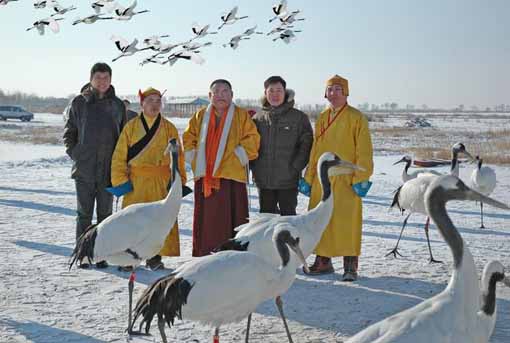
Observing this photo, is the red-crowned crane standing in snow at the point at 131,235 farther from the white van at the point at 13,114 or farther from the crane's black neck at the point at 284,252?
the white van at the point at 13,114

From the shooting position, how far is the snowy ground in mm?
4926

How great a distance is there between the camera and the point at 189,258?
23.9 ft

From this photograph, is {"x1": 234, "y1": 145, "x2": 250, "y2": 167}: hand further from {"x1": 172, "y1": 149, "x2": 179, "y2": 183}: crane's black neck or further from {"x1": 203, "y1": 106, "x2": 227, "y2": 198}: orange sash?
{"x1": 172, "y1": 149, "x2": 179, "y2": 183}: crane's black neck

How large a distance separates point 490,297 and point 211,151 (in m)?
3.47

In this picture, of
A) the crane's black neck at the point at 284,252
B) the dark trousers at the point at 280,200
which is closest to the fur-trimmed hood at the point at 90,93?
the dark trousers at the point at 280,200

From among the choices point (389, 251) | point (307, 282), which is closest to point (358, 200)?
point (307, 282)

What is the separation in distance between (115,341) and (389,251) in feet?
14.4

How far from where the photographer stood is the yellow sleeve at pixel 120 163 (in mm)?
6461

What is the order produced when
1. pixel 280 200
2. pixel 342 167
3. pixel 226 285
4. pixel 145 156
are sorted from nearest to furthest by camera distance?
1. pixel 226 285
2. pixel 342 167
3. pixel 145 156
4. pixel 280 200

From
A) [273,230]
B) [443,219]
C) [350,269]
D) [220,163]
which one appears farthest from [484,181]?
[443,219]

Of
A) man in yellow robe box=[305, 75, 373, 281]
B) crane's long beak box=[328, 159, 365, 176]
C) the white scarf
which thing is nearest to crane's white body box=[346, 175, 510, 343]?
crane's long beak box=[328, 159, 365, 176]

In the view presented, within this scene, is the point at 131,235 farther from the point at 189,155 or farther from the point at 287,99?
the point at 287,99

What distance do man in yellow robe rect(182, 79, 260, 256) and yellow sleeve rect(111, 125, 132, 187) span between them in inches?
28.7

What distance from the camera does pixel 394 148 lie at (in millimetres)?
25375
